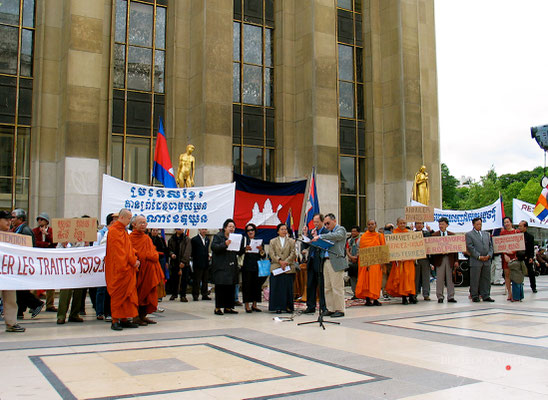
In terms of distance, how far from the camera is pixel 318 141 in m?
23.1

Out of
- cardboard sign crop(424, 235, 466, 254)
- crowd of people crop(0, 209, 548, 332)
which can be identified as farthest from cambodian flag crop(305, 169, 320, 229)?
cardboard sign crop(424, 235, 466, 254)

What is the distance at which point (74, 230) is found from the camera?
1103 centimetres

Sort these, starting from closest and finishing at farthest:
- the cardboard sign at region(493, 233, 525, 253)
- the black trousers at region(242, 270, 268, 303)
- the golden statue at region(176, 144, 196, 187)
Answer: the black trousers at region(242, 270, 268, 303), the cardboard sign at region(493, 233, 525, 253), the golden statue at region(176, 144, 196, 187)

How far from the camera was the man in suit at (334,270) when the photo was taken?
451 inches

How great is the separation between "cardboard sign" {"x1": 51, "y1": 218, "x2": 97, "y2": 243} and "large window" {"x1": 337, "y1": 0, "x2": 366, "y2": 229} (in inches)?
618

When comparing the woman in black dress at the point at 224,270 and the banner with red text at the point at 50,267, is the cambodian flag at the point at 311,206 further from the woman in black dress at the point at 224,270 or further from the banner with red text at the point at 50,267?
the banner with red text at the point at 50,267

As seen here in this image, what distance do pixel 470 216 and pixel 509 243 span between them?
662 centimetres

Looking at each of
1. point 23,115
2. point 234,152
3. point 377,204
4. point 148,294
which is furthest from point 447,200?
point 148,294

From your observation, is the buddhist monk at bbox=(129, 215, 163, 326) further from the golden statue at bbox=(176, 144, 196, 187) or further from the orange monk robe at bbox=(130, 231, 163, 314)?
the golden statue at bbox=(176, 144, 196, 187)

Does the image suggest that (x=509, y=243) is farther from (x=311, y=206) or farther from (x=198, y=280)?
(x=198, y=280)

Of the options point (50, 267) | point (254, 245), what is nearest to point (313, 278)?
point (254, 245)

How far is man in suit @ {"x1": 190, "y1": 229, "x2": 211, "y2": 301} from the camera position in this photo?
14945 millimetres

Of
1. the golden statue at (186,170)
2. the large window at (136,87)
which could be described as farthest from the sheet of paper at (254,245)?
the large window at (136,87)

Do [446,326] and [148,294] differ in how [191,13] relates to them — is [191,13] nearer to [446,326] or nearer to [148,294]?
[148,294]
